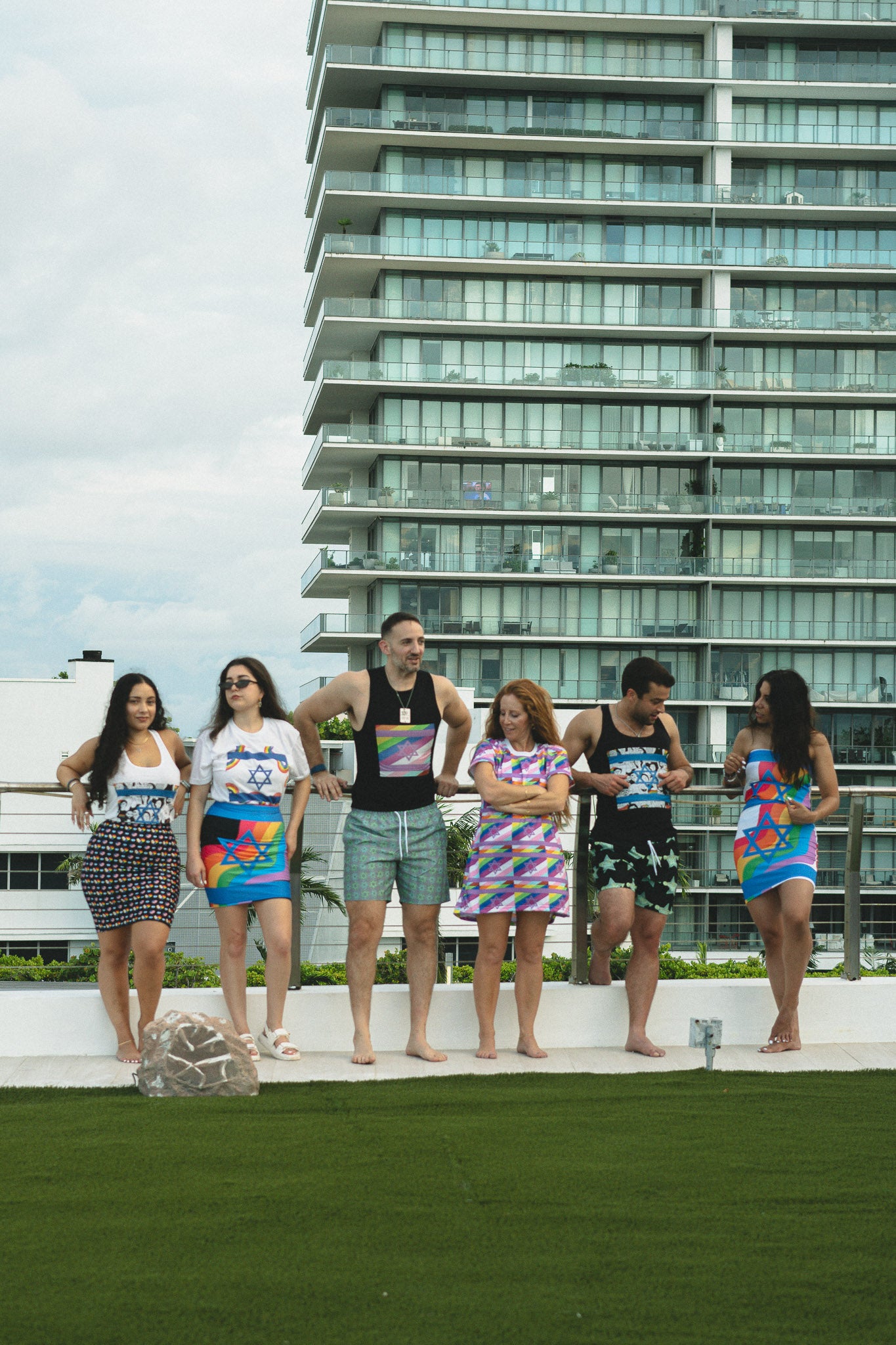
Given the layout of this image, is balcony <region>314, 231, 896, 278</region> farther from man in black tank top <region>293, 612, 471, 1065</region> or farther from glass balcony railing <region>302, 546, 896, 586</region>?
man in black tank top <region>293, 612, 471, 1065</region>

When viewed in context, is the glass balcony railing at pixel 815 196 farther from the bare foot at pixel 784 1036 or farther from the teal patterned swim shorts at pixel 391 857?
the teal patterned swim shorts at pixel 391 857

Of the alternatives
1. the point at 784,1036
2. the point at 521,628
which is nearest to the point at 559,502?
the point at 521,628

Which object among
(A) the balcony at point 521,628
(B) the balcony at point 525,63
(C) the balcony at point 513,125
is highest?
(B) the balcony at point 525,63

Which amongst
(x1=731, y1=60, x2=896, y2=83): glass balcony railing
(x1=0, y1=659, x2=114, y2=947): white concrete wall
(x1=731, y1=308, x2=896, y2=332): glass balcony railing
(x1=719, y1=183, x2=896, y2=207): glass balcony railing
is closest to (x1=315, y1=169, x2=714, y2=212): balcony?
(x1=719, y1=183, x2=896, y2=207): glass balcony railing

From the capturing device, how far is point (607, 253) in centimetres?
5209

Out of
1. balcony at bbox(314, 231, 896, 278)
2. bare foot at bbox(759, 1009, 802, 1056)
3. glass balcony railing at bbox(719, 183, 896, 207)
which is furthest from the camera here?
glass balcony railing at bbox(719, 183, 896, 207)

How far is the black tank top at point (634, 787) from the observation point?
654 cm

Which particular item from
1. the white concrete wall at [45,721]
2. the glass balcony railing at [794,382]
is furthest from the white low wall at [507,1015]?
the glass balcony railing at [794,382]

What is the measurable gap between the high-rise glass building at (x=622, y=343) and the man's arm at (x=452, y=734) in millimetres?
44635

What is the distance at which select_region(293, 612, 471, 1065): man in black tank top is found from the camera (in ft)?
20.3

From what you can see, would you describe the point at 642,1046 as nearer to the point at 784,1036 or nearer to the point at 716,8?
the point at 784,1036

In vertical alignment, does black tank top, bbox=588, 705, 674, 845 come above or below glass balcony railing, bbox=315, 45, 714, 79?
below

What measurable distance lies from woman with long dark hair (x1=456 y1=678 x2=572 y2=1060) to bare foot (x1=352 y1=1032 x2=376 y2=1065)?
0.51m

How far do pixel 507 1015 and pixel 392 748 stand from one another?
1510mm
